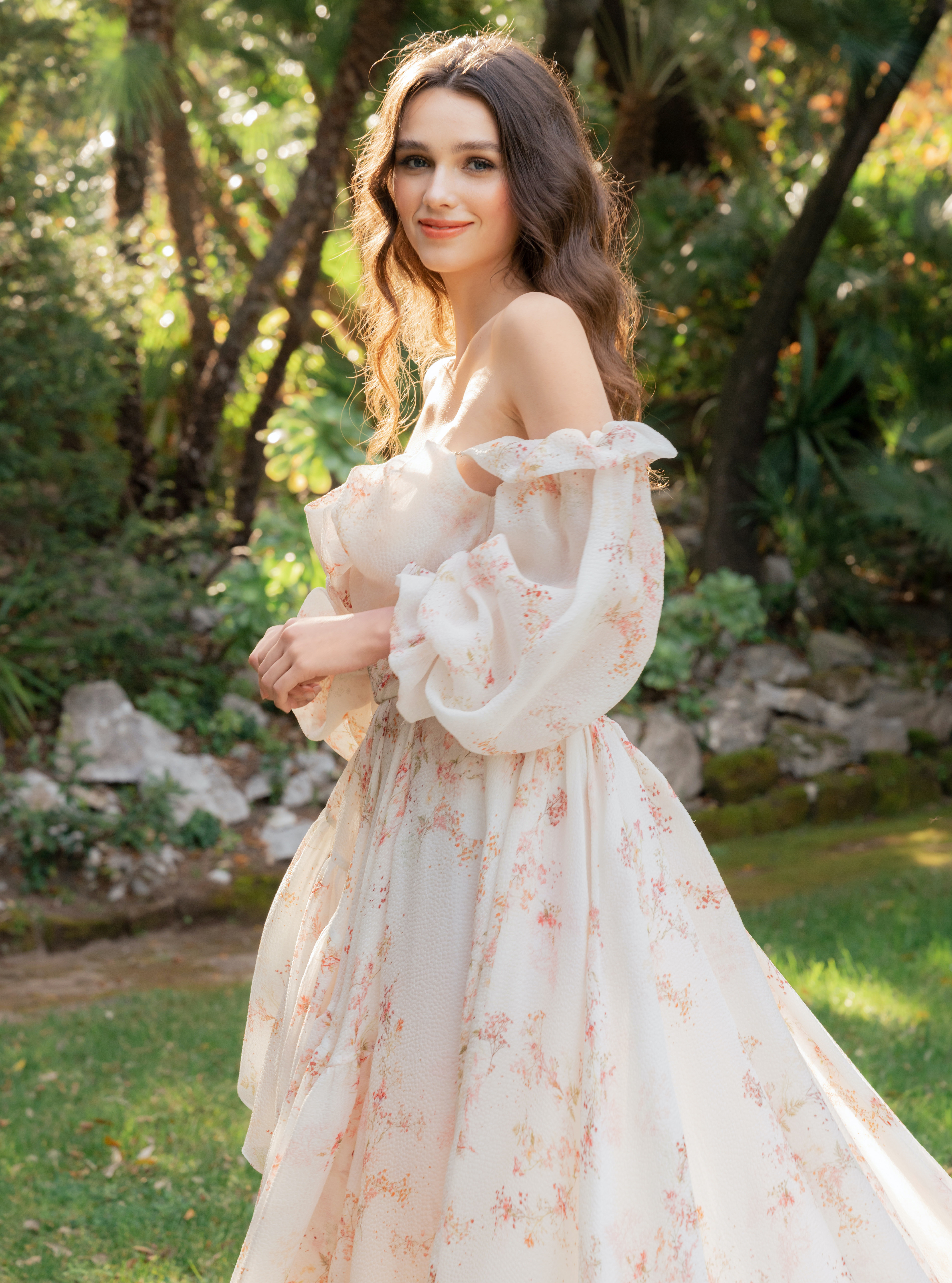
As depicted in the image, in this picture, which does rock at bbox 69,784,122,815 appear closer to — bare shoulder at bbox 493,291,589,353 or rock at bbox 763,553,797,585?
bare shoulder at bbox 493,291,589,353

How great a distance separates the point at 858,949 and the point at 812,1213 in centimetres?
259

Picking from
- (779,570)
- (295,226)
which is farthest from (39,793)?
(779,570)

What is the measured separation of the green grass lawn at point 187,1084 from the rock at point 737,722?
1570 millimetres

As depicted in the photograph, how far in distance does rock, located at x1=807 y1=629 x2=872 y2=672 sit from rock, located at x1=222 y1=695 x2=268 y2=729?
3.32m

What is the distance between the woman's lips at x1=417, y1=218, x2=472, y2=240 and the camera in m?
1.59

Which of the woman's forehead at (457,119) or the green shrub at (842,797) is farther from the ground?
the woman's forehead at (457,119)

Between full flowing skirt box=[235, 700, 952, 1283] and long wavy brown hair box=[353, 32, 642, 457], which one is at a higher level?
long wavy brown hair box=[353, 32, 642, 457]

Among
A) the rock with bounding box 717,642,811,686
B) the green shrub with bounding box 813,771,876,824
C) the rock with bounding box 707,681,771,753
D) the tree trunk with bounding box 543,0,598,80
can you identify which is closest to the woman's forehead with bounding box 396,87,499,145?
the tree trunk with bounding box 543,0,598,80

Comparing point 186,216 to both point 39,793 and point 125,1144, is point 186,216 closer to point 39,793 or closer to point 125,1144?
point 39,793

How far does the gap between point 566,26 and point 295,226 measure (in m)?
1.84

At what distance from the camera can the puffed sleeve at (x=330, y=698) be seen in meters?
1.78

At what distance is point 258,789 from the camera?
5.54 metres

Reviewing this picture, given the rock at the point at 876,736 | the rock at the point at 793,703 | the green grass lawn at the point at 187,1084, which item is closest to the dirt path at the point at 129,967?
the green grass lawn at the point at 187,1084

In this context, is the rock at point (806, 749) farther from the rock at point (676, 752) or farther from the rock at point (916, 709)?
the rock at point (676, 752)
